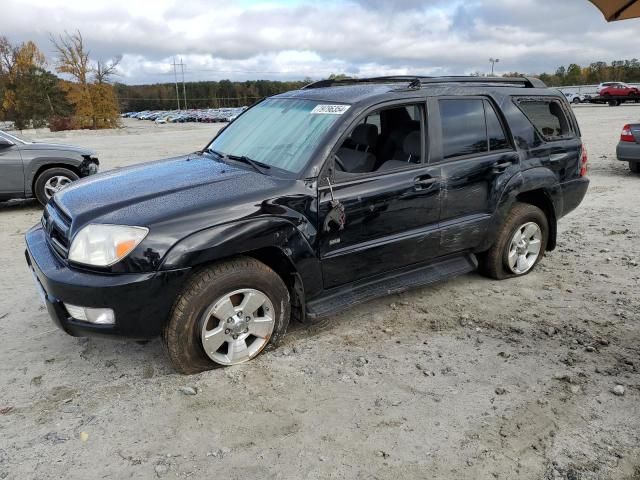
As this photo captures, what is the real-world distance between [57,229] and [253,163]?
1.40 metres

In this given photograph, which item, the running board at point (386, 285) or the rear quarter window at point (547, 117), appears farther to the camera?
the rear quarter window at point (547, 117)

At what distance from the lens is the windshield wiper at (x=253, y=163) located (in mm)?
3658

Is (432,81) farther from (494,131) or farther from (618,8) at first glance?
(618,8)

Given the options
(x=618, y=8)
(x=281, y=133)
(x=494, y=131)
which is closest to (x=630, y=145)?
(x=494, y=131)

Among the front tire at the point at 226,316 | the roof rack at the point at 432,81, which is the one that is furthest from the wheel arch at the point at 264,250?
the roof rack at the point at 432,81

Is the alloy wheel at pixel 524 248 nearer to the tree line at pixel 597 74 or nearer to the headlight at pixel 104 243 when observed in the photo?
the headlight at pixel 104 243

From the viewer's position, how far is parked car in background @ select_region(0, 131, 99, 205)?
7.88 meters

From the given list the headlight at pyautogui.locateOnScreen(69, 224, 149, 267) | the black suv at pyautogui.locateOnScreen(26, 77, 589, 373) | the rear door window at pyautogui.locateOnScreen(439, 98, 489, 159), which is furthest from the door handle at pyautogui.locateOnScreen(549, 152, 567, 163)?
the headlight at pyautogui.locateOnScreen(69, 224, 149, 267)

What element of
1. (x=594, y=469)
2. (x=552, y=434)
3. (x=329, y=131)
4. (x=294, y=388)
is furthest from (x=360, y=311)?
(x=594, y=469)

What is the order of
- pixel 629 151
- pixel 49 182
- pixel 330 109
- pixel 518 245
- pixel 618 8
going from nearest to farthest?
1. pixel 618 8
2. pixel 330 109
3. pixel 518 245
4. pixel 49 182
5. pixel 629 151

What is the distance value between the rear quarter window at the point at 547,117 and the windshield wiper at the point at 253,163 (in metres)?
2.51

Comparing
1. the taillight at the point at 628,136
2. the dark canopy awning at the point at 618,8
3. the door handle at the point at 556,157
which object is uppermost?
the dark canopy awning at the point at 618,8

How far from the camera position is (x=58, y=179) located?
825 centimetres

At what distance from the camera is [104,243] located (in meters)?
2.93
